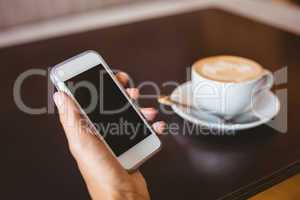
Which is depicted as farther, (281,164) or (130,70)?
(130,70)

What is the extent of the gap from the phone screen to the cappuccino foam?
18 centimetres

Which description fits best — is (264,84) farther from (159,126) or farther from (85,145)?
(85,145)

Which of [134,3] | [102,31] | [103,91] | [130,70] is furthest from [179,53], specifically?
[134,3]

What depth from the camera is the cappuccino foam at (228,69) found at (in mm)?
742

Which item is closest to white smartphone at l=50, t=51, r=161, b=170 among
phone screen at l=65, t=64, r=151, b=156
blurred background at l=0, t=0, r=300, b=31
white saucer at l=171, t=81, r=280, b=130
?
phone screen at l=65, t=64, r=151, b=156

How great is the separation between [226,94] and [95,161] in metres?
0.27

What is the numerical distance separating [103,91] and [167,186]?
0.51 feet

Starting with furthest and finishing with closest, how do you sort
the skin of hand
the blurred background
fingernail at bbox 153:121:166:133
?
the blurred background → fingernail at bbox 153:121:166:133 → the skin of hand

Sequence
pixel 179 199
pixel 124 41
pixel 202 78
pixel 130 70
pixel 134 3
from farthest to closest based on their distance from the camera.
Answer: pixel 134 3 → pixel 124 41 → pixel 130 70 → pixel 202 78 → pixel 179 199

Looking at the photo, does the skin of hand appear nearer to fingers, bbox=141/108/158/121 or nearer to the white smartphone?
the white smartphone

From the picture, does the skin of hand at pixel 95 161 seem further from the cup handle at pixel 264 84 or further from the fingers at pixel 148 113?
the cup handle at pixel 264 84

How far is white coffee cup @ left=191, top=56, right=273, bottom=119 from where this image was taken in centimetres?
70

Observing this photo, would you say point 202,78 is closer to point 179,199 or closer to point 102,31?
point 179,199

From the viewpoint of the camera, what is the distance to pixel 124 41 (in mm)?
1033
